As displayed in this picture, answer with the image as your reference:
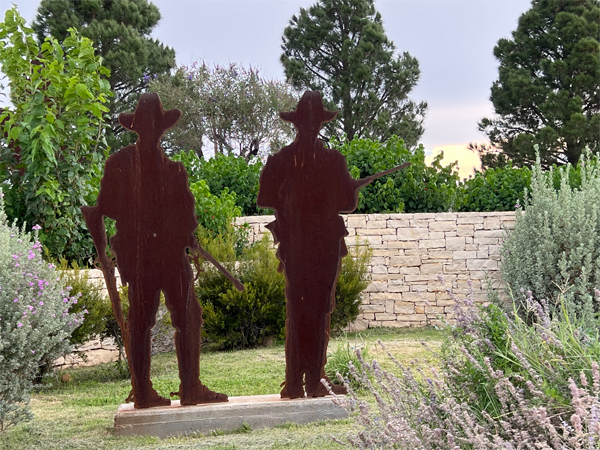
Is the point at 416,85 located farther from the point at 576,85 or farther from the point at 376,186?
the point at 376,186

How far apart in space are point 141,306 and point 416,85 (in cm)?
1887

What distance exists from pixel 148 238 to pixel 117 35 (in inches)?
664

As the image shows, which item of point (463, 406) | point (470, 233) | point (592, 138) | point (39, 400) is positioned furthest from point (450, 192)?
point (592, 138)

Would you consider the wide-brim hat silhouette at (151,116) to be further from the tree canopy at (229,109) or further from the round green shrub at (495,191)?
the tree canopy at (229,109)

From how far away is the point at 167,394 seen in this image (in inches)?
207

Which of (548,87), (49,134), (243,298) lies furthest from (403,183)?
(548,87)

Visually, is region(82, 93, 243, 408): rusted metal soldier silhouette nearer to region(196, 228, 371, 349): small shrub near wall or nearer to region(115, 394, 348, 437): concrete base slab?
region(115, 394, 348, 437): concrete base slab

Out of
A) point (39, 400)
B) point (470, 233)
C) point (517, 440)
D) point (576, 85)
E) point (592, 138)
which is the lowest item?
point (39, 400)

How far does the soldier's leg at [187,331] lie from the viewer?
4.10 meters

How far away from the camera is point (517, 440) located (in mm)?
2152

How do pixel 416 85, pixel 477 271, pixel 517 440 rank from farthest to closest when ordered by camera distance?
pixel 416 85 < pixel 477 271 < pixel 517 440

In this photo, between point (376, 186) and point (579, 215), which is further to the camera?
point (376, 186)

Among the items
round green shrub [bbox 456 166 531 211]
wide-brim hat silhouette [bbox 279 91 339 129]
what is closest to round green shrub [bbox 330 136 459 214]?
round green shrub [bbox 456 166 531 211]

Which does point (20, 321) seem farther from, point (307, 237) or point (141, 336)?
point (307, 237)
